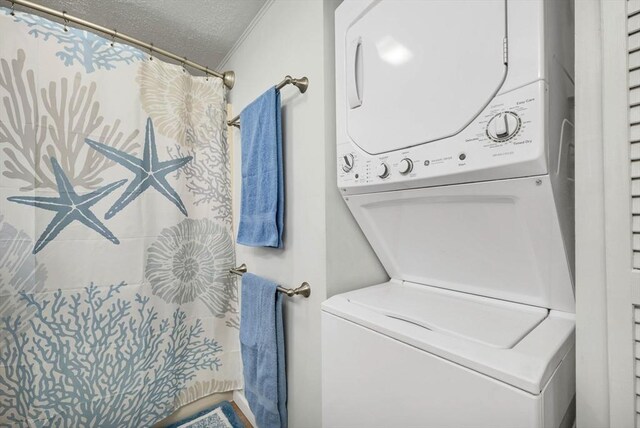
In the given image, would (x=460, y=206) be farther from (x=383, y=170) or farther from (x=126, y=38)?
(x=126, y=38)

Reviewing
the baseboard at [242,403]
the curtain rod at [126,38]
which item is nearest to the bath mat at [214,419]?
the baseboard at [242,403]

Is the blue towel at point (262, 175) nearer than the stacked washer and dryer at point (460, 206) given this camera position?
No

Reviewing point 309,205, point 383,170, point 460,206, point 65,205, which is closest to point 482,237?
point 460,206

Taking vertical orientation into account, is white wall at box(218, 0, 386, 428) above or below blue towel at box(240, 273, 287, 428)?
above

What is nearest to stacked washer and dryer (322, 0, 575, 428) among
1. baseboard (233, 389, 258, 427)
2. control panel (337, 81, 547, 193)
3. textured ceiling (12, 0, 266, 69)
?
control panel (337, 81, 547, 193)

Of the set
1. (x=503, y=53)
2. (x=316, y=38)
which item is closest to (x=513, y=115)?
(x=503, y=53)

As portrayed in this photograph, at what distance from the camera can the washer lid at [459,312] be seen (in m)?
0.60

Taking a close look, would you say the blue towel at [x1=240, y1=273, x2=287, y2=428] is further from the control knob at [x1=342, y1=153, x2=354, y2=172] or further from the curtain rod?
the curtain rod

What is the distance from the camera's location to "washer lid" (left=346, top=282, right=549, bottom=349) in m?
0.60

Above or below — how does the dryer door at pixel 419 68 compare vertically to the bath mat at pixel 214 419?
above

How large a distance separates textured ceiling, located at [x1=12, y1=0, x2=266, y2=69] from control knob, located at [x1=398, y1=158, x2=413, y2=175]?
1205 millimetres

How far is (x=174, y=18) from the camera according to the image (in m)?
1.40

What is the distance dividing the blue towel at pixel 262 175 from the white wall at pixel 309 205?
0.05m

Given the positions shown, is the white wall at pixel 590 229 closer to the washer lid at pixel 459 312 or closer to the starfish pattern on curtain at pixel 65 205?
the washer lid at pixel 459 312
